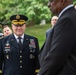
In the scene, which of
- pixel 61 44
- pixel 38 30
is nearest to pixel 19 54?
pixel 61 44

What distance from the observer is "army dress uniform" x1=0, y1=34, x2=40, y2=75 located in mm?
4730

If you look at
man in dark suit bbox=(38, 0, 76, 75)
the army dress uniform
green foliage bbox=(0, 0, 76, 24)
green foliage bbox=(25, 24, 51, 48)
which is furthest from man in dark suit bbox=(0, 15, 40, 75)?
green foliage bbox=(25, 24, 51, 48)

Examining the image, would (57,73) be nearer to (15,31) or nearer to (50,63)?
(50,63)

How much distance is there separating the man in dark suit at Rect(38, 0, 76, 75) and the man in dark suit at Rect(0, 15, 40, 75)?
195 cm

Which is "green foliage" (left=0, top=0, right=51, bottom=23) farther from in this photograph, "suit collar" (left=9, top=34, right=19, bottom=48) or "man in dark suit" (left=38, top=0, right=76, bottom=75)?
"man in dark suit" (left=38, top=0, right=76, bottom=75)

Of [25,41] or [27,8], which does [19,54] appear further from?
[27,8]

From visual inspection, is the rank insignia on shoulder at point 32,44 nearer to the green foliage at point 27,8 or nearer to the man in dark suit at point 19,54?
the man in dark suit at point 19,54

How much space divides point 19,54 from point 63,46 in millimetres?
2122

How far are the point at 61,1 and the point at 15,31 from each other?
2086 mm

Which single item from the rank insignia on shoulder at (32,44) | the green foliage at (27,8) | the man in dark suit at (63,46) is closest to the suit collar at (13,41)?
the rank insignia on shoulder at (32,44)

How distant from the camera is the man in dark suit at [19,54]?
4734 millimetres

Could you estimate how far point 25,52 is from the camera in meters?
4.79

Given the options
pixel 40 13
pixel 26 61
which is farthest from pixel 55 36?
pixel 40 13

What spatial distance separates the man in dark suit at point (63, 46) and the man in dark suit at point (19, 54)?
1.95 m
